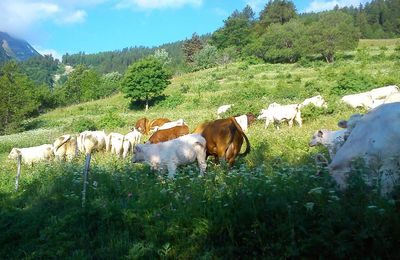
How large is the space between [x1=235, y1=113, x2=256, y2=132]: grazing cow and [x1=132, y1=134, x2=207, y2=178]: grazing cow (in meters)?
9.18

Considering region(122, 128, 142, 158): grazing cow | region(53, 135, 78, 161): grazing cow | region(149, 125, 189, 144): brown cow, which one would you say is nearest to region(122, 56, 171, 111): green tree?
region(122, 128, 142, 158): grazing cow

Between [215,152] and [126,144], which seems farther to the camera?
[126,144]

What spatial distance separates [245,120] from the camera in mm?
21359

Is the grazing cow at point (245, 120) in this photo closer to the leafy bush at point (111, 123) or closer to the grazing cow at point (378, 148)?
the grazing cow at point (378, 148)

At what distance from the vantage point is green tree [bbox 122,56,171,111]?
51547mm

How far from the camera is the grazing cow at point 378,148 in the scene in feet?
17.7

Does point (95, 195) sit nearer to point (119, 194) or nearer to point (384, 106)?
point (119, 194)

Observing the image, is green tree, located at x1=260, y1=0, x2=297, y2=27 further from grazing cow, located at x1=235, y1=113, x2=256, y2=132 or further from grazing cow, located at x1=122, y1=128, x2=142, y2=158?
grazing cow, located at x1=122, y1=128, x2=142, y2=158

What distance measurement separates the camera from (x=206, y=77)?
211 ft

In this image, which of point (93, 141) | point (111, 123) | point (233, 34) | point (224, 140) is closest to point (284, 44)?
point (233, 34)

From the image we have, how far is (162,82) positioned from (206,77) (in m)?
13.2

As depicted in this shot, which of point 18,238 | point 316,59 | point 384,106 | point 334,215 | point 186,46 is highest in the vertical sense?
point 186,46

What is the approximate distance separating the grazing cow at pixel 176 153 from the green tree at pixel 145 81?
132 ft

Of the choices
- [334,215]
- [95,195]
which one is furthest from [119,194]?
[334,215]
